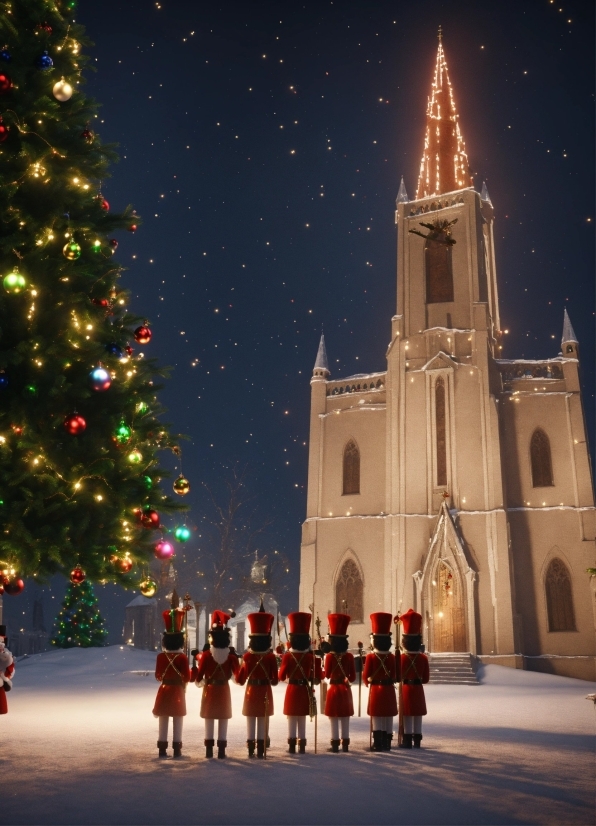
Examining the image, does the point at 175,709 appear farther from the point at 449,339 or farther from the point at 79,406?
the point at 449,339

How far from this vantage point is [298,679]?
8.71 meters

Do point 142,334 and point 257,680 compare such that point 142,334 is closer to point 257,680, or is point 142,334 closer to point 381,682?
point 257,680

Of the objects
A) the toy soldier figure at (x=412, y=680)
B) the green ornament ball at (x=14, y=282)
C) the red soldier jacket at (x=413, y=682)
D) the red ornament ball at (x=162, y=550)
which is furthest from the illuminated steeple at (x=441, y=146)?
the green ornament ball at (x=14, y=282)

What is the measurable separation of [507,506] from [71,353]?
2528cm

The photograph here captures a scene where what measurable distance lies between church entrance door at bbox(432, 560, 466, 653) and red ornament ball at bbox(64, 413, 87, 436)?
78.8 feet

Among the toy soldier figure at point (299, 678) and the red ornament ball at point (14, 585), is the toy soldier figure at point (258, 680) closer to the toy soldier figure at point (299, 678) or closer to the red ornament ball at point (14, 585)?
the toy soldier figure at point (299, 678)

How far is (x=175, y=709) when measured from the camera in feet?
26.9

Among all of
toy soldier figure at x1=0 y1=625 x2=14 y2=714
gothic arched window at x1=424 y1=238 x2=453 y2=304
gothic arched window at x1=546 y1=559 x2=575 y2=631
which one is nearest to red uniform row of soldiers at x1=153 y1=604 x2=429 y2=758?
toy soldier figure at x1=0 y1=625 x2=14 y2=714

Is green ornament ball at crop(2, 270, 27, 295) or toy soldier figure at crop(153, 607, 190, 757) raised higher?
green ornament ball at crop(2, 270, 27, 295)

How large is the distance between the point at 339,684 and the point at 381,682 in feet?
1.91

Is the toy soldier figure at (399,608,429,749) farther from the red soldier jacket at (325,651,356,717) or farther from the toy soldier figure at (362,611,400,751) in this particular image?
the red soldier jacket at (325,651,356,717)

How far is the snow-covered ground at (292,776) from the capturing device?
211 inches

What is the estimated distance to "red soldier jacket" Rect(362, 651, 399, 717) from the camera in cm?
880

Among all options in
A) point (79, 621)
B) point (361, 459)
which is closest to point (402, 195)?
point (361, 459)
